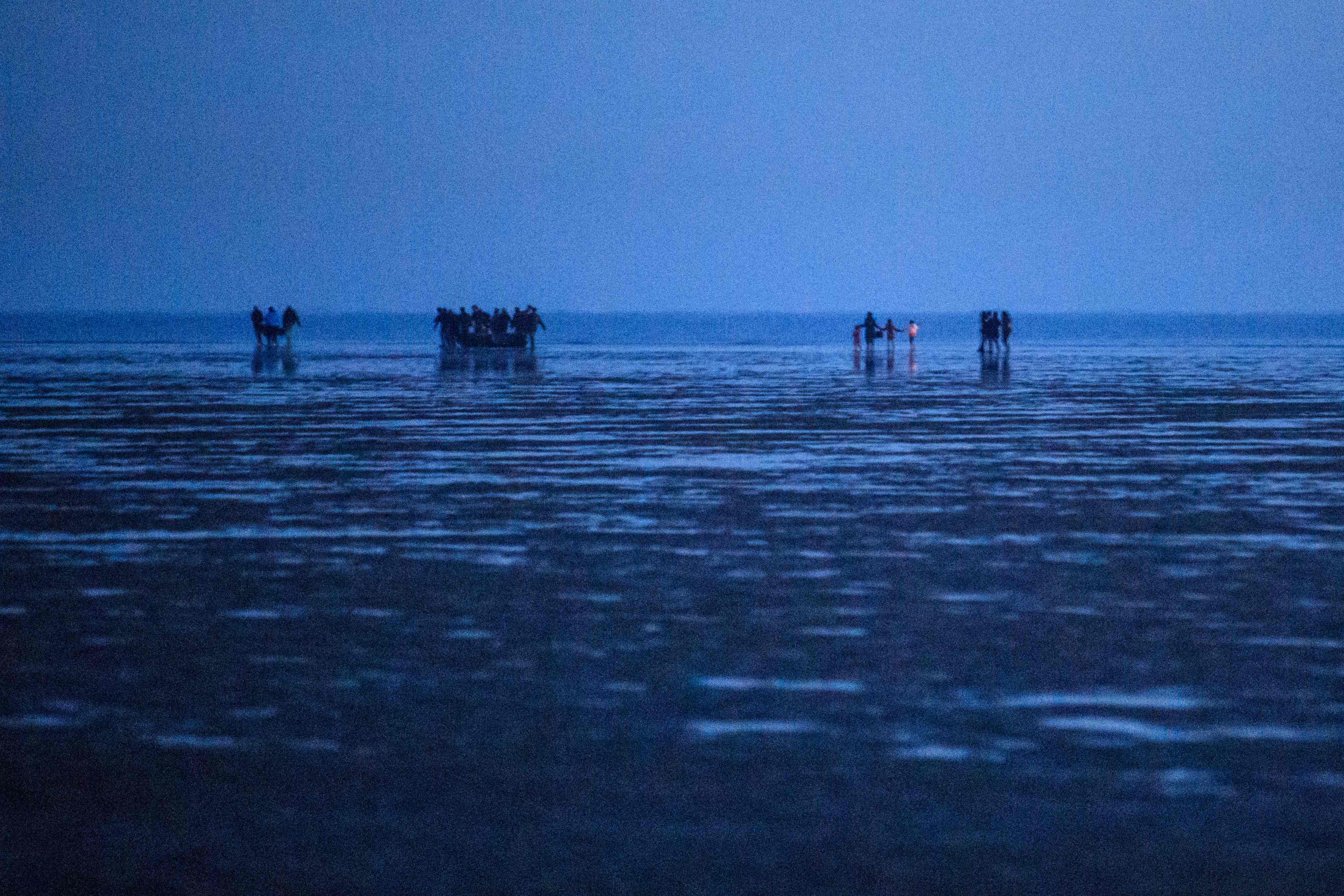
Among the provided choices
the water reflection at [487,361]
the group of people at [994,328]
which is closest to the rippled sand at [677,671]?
the water reflection at [487,361]

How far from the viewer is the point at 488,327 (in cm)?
6862

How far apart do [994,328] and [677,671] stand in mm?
59087

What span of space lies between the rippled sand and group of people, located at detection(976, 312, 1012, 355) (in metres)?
45.9

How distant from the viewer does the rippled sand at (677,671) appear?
5.82 meters

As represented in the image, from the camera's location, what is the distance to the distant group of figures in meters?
67.9

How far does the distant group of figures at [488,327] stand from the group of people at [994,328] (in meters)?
17.4

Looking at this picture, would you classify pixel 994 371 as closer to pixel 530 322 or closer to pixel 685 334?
pixel 530 322

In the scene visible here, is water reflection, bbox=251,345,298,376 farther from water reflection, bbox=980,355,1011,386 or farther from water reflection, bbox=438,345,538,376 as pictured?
water reflection, bbox=980,355,1011,386

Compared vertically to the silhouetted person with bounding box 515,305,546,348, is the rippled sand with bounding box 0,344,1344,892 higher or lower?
lower

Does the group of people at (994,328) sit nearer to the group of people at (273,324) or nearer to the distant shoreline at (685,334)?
the distant shoreline at (685,334)

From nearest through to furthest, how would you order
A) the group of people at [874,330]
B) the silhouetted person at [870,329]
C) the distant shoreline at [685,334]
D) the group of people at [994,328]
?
the group of people at [994,328] < the group of people at [874,330] < the silhouetted person at [870,329] < the distant shoreline at [685,334]

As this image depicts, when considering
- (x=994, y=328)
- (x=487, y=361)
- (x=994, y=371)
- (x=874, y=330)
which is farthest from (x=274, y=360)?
(x=994, y=328)

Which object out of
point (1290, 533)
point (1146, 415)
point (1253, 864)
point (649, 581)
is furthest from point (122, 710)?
point (1146, 415)

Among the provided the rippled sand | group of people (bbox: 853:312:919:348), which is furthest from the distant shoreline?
the rippled sand
